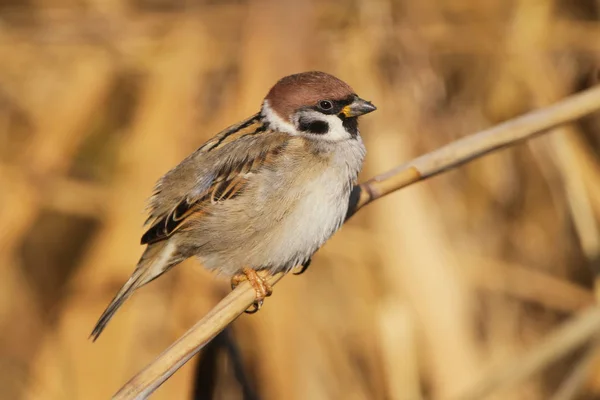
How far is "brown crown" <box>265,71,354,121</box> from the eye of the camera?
2.79m

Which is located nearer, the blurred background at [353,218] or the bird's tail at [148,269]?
the bird's tail at [148,269]

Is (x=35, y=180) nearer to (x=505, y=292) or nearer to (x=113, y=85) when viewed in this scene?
(x=113, y=85)

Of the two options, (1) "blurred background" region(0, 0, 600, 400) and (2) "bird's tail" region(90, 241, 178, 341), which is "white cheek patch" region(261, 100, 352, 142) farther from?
(1) "blurred background" region(0, 0, 600, 400)

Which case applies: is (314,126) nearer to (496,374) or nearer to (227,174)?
(227,174)

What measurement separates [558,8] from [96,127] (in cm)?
264

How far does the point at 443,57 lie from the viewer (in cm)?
468

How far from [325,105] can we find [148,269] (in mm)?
786

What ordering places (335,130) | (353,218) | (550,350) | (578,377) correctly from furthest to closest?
(353,218) < (578,377) < (550,350) < (335,130)

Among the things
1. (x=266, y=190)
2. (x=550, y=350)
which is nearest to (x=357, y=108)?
(x=266, y=190)

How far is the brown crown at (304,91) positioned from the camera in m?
2.79

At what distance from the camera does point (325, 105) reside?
2.82m

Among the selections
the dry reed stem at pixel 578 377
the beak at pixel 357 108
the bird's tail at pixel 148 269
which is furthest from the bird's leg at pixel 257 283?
the dry reed stem at pixel 578 377

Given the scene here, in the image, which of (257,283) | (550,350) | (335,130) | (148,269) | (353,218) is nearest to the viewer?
(257,283)

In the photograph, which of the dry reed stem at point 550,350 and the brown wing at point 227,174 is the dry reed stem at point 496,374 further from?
the brown wing at point 227,174
